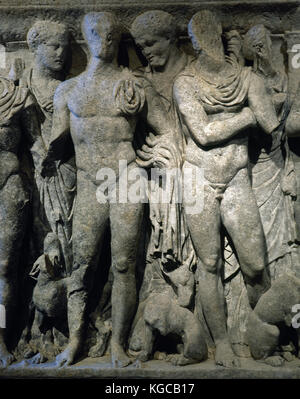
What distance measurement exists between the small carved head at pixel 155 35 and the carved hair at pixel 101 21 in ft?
0.42

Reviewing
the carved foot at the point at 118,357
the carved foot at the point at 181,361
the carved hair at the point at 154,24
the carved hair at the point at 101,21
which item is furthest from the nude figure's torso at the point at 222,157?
the carved foot at the point at 118,357

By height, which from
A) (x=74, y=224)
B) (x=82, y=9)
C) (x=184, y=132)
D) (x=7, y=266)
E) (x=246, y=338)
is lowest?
(x=246, y=338)

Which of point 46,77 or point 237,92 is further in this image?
point 46,77

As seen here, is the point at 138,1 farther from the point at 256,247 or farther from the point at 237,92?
the point at 256,247

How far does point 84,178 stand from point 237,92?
1.37 m

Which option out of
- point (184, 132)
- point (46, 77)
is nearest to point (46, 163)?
point (46, 77)

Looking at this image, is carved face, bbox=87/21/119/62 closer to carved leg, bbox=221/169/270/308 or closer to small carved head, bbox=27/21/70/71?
small carved head, bbox=27/21/70/71

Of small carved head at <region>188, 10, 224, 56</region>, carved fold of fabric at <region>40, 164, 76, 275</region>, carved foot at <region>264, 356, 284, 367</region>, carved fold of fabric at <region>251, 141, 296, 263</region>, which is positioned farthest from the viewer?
carved fold of fabric at <region>40, 164, 76, 275</region>

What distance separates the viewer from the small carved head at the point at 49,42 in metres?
4.67

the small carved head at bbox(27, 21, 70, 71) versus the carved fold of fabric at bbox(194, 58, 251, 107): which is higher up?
the small carved head at bbox(27, 21, 70, 71)

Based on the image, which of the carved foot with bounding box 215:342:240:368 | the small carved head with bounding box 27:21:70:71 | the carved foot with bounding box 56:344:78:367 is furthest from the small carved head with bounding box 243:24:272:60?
the carved foot with bounding box 56:344:78:367

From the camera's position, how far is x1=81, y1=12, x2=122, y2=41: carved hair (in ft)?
15.0

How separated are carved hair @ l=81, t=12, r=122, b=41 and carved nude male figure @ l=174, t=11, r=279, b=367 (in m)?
0.58

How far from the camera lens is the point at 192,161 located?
457 cm
